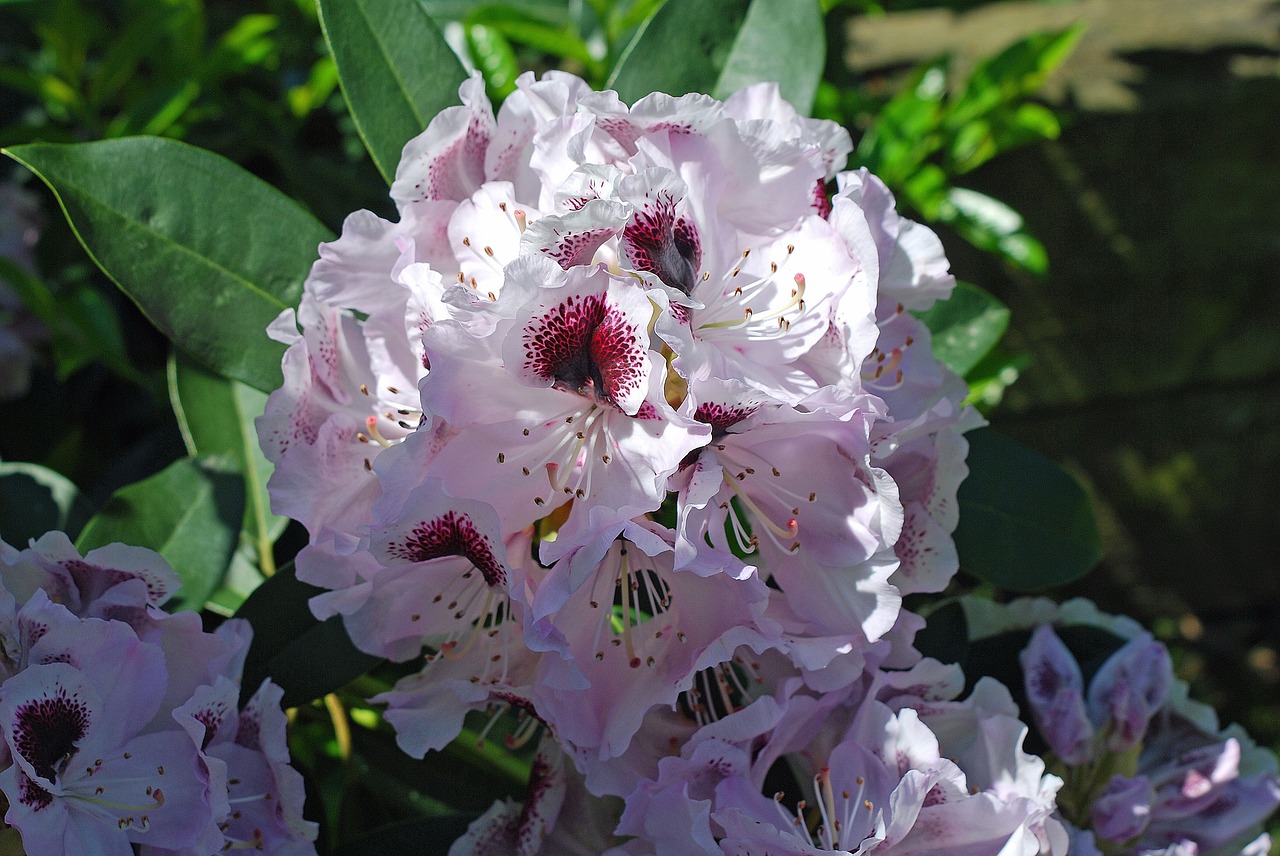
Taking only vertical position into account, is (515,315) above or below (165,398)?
above

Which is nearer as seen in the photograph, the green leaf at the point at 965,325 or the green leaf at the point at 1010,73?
the green leaf at the point at 965,325

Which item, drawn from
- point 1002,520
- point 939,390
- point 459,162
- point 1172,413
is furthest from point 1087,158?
point 459,162

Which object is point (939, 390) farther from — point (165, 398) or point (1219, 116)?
point (1219, 116)

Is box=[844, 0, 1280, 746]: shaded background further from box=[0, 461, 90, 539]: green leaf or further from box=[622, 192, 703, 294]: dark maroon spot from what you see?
A: box=[0, 461, 90, 539]: green leaf

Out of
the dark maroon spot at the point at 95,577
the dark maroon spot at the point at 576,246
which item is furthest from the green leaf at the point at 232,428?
the dark maroon spot at the point at 576,246

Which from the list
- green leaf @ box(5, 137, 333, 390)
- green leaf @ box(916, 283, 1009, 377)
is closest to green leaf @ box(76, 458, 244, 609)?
green leaf @ box(5, 137, 333, 390)

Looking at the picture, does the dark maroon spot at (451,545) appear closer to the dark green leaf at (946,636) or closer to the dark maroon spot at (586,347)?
the dark maroon spot at (586,347)

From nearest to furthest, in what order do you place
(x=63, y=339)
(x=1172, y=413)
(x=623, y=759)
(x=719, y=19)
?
1. (x=623, y=759)
2. (x=719, y=19)
3. (x=63, y=339)
4. (x=1172, y=413)
